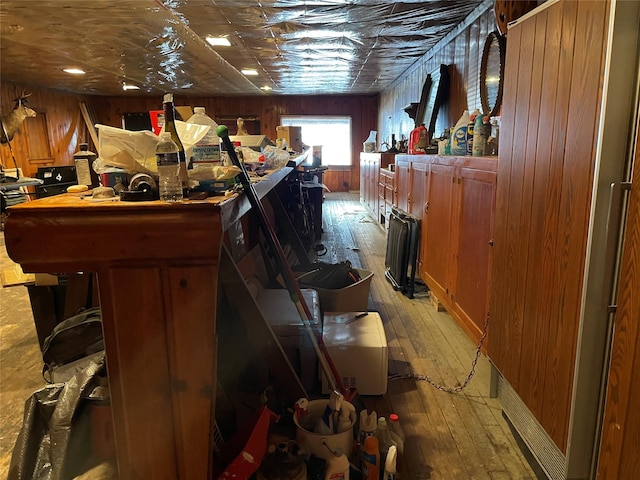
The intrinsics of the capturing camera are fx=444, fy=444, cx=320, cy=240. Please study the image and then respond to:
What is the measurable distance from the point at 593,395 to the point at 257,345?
1141mm

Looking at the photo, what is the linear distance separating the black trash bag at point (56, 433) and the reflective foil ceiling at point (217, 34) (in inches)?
121

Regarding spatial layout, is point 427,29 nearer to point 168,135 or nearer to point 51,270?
point 168,135

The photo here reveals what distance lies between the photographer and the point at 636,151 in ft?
3.61

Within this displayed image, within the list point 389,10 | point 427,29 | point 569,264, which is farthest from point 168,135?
point 427,29

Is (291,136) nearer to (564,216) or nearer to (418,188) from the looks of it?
(418,188)

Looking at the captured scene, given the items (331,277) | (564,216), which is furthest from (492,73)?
(564,216)

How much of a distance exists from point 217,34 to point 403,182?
2441 mm

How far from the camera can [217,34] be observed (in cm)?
456

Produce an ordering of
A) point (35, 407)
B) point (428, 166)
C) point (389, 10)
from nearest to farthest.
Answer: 1. point (35, 407)
2. point (428, 166)
3. point (389, 10)

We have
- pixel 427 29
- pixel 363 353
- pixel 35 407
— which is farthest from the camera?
pixel 427 29

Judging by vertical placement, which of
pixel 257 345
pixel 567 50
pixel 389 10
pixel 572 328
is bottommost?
pixel 257 345

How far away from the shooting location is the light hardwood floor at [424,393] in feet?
5.65

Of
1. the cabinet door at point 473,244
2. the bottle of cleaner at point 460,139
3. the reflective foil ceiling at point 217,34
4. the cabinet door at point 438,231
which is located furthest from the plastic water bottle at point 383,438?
the reflective foil ceiling at point 217,34

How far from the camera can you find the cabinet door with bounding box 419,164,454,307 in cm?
296
